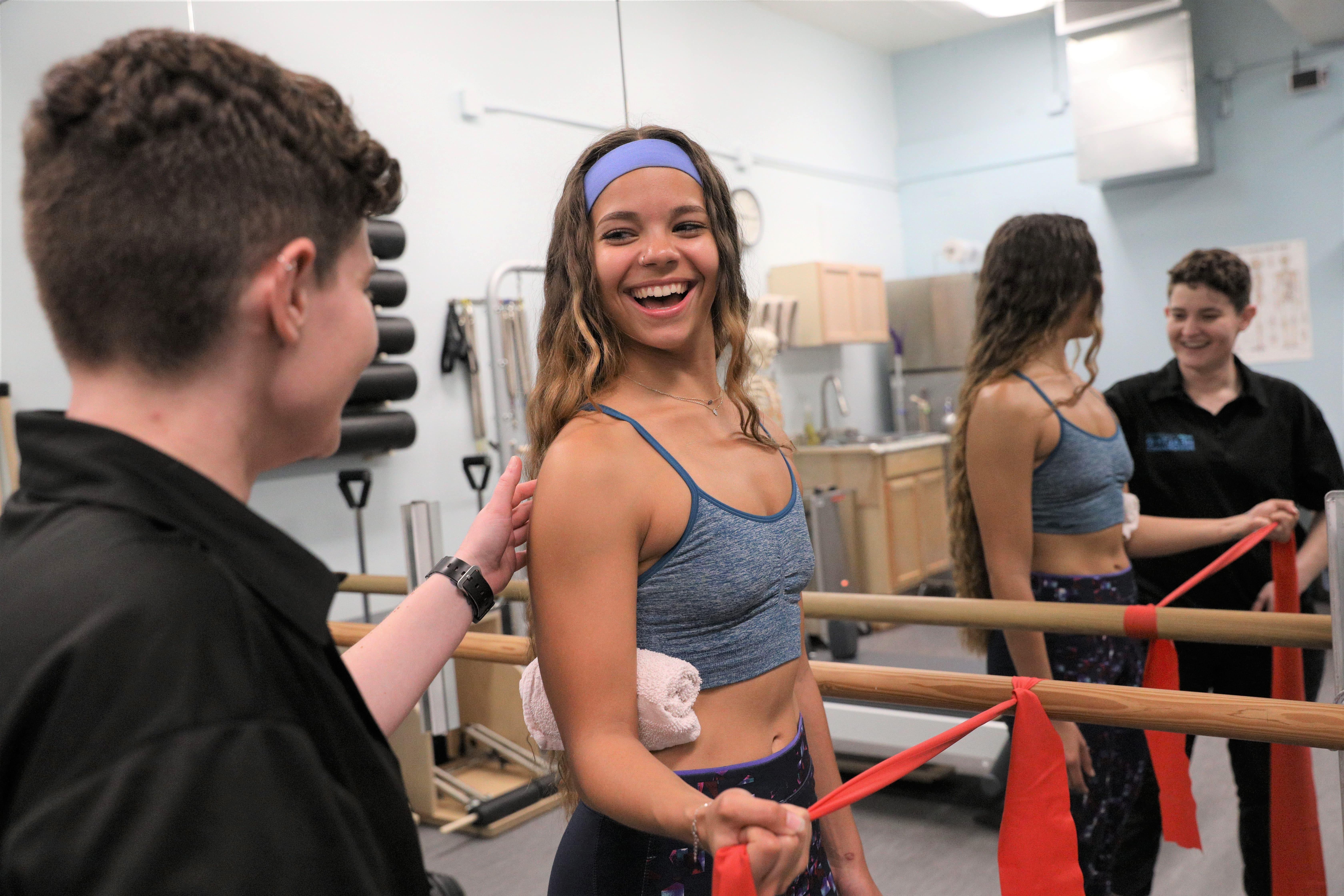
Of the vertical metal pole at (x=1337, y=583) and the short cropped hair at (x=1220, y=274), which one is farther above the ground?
the short cropped hair at (x=1220, y=274)

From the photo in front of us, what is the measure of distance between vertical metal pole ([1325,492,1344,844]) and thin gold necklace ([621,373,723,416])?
0.85m

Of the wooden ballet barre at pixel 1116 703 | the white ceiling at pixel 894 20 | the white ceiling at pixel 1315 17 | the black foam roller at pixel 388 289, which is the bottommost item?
the wooden ballet barre at pixel 1116 703

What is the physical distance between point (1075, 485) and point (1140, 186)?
163 centimetres

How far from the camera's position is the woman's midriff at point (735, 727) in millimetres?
1192

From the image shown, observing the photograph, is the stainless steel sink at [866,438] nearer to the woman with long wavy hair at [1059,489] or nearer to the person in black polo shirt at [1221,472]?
the person in black polo shirt at [1221,472]

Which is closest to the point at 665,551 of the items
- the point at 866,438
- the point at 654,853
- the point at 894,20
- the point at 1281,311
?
the point at 654,853

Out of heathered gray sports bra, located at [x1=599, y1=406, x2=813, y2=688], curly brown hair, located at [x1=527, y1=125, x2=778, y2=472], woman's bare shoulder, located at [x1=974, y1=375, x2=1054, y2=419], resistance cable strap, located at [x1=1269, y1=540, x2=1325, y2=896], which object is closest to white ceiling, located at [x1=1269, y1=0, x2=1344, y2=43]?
woman's bare shoulder, located at [x1=974, y1=375, x2=1054, y2=419]

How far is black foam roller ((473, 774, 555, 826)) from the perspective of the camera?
143 inches

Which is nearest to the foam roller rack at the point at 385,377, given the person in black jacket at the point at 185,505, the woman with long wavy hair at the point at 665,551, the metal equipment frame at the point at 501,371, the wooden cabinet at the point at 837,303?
the metal equipment frame at the point at 501,371

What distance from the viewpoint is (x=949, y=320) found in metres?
3.91

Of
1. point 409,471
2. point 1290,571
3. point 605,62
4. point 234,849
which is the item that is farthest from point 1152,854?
point 605,62

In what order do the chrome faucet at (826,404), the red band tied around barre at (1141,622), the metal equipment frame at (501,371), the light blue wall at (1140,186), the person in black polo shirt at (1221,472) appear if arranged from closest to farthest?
the red band tied around barre at (1141,622)
the person in black polo shirt at (1221,472)
the light blue wall at (1140,186)
the metal equipment frame at (501,371)
the chrome faucet at (826,404)

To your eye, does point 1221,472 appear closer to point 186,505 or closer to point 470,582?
point 470,582

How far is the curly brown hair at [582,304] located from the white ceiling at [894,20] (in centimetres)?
245
